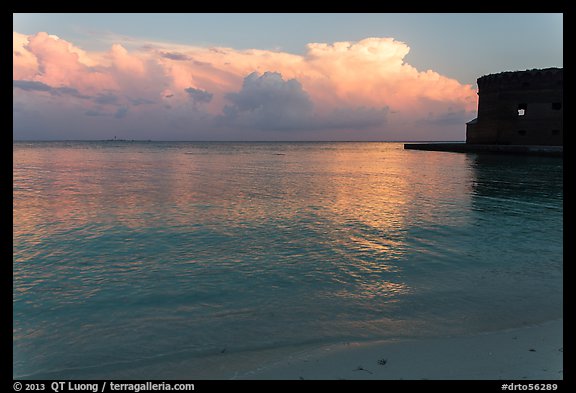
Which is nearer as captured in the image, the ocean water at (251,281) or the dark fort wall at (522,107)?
the ocean water at (251,281)

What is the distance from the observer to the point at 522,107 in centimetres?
5162

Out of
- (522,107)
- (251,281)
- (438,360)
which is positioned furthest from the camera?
(522,107)

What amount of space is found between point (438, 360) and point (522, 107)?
189 feet

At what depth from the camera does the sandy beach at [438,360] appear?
354 centimetres

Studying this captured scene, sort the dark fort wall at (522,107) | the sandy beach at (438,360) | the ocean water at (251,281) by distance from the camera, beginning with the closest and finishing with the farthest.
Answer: the sandy beach at (438,360)
the ocean water at (251,281)
the dark fort wall at (522,107)

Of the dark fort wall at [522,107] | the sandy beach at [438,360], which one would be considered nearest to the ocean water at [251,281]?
the sandy beach at [438,360]

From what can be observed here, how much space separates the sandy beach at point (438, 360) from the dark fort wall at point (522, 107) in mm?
53935

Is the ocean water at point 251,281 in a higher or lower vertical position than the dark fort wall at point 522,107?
lower

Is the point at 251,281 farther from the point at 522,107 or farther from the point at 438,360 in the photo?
the point at 522,107

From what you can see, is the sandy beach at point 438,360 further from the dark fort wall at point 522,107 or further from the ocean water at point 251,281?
the dark fort wall at point 522,107

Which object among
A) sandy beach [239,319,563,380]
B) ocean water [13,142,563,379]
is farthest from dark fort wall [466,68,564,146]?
sandy beach [239,319,563,380]

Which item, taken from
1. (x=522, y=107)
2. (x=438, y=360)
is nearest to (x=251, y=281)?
(x=438, y=360)

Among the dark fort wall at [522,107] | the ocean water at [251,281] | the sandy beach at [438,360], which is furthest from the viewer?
the dark fort wall at [522,107]
